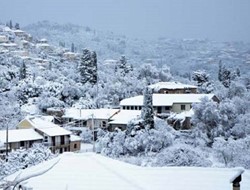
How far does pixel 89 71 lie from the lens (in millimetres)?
41969

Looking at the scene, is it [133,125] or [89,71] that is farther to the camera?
[89,71]

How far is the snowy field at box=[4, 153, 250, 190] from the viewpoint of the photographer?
7250 mm

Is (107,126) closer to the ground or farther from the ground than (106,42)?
closer to the ground

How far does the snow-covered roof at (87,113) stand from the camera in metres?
31.6

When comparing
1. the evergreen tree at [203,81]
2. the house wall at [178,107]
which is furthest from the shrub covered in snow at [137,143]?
the evergreen tree at [203,81]

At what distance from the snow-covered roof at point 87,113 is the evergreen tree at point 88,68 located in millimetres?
8166

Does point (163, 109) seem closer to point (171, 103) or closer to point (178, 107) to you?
point (171, 103)

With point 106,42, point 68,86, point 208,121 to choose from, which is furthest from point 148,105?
point 106,42

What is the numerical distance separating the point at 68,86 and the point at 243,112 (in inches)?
626

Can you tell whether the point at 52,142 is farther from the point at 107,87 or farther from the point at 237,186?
the point at 237,186

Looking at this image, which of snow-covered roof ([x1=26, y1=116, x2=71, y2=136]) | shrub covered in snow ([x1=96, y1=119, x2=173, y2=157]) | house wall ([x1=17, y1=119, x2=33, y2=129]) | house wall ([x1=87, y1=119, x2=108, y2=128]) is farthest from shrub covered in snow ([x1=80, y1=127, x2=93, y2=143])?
shrub covered in snow ([x1=96, y1=119, x2=173, y2=157])

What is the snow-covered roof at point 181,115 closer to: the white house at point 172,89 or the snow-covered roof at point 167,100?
the snow-covered roof at point 167,100

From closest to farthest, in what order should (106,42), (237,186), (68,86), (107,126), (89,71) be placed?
(237,186), (107,126), (68,86), (89,71), (106,42)

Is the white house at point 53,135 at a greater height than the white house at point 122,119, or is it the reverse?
the white house at point 122,119
